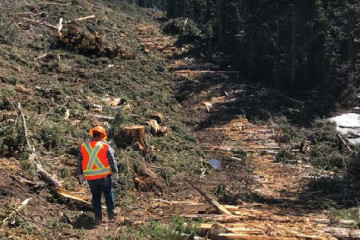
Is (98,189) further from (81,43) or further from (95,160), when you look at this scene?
(81,43)

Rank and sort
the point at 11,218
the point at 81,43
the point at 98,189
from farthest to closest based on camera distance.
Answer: the point at 81,43
the point at 98,189
the point at 11,218

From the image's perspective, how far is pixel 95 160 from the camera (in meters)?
7.00

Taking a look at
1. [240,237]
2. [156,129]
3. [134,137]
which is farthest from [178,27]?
[240,237]

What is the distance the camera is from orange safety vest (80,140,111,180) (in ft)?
22.9

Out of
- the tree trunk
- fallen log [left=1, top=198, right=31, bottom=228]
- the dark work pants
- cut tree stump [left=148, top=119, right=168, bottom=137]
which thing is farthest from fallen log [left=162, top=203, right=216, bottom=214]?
the tree trunk

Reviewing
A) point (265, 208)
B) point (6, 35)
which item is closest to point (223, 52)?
point (6, 35)

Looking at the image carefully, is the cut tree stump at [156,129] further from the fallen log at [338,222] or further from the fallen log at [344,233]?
the fallen log at [344,233]

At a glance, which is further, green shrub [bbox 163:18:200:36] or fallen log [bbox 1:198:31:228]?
green shrub [bbox 163:18:200:36]

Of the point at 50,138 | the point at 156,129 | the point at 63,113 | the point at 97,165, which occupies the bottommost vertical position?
the point at 156,129

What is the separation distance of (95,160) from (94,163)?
53 mm

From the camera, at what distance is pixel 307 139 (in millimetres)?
16828

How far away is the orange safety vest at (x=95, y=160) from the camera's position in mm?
6969

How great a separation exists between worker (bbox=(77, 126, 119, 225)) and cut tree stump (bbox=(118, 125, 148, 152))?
4.00 meters

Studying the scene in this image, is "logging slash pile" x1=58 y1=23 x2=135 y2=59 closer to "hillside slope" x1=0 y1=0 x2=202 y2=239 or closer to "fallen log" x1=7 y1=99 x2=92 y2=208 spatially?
"hillside slope" x1=0 y1=0 x2=202 y2=239
